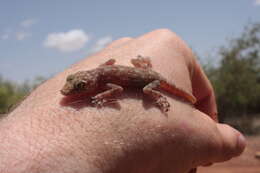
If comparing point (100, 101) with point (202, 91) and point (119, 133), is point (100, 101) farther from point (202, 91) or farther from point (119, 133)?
point (202, 91)

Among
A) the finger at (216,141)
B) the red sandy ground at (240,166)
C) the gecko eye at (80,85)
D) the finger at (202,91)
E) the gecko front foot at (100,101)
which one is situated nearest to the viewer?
the gecko front foot at (100,101)

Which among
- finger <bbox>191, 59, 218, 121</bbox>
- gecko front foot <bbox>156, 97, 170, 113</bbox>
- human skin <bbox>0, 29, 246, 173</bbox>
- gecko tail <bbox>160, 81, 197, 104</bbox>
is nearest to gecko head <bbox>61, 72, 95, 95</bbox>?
human skin <bbox>0, 29, 246, 173</bbox>

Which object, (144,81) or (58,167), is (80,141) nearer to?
(58,167)

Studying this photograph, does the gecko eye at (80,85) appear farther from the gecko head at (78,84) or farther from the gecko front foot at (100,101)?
the gecko front foot at (100,101)

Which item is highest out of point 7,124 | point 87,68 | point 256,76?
point 87,68

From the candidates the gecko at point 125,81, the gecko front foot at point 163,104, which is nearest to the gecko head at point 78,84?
the gecko at point 125,81

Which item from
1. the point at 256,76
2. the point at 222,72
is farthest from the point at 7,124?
the point at 256,76
